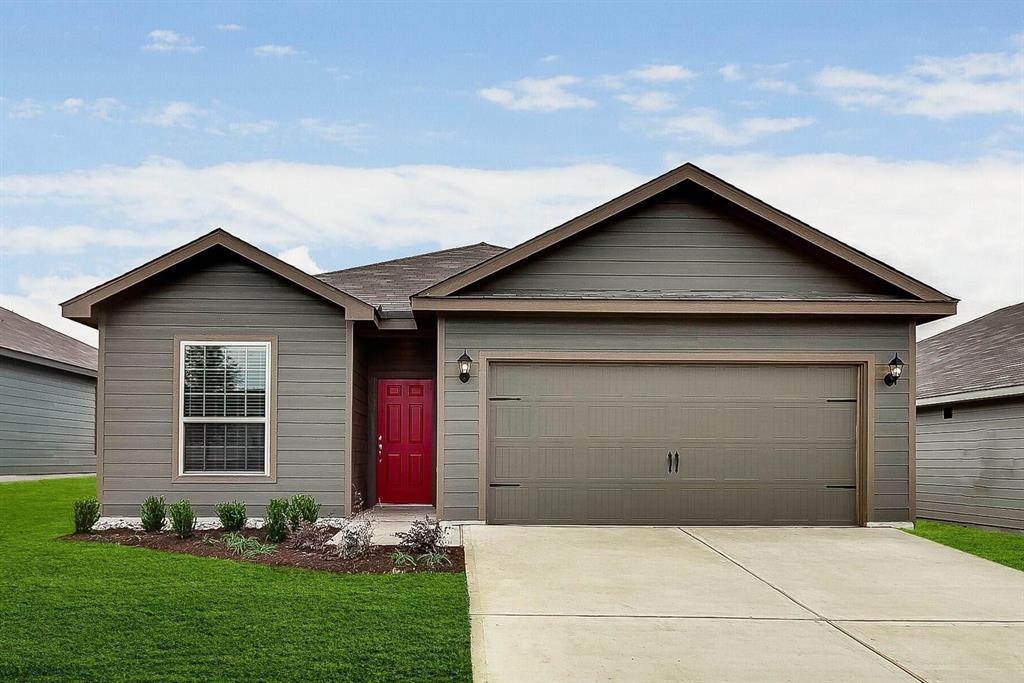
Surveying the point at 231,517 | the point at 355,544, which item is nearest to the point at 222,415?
the point at 231,517

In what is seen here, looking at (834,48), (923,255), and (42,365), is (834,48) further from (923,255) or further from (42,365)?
(42,365)

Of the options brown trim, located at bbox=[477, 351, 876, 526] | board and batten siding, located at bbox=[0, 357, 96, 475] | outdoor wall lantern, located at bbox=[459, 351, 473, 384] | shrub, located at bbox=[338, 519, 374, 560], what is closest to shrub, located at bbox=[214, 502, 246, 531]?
shrub, located at bbox=[338, 519, 374, 560]

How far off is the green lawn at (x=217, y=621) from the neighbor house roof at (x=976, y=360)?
9.33m

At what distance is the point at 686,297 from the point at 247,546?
5718mm

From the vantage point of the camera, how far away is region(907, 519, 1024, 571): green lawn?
1044cm

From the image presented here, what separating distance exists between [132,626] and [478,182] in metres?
22.1

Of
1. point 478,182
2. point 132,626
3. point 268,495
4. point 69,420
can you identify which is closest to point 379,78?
point 478,182

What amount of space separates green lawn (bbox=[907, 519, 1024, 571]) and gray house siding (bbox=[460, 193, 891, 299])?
10.1 ft

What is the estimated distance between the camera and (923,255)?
30266mm

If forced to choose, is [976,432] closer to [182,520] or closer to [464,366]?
[464,366]

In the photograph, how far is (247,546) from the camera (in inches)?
391

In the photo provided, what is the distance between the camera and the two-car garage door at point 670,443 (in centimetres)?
1161

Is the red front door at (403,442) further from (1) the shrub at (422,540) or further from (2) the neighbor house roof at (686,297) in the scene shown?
(1) the shrub at (422,540)

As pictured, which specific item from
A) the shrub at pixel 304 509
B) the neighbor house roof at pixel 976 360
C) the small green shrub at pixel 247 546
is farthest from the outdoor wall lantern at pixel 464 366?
the neighbor house roof at pixel 976 360
